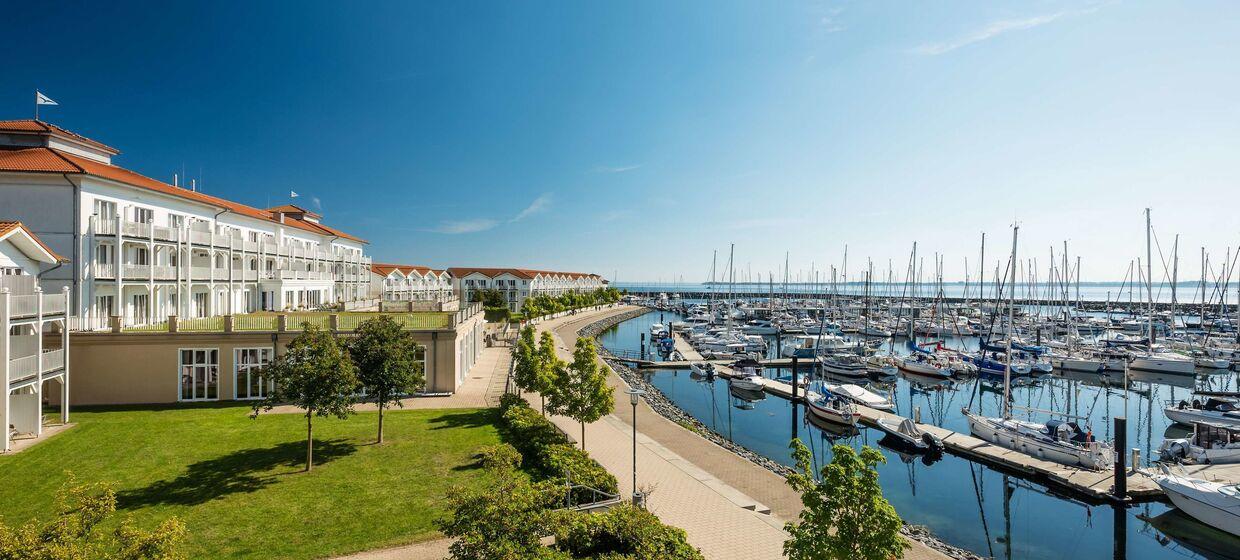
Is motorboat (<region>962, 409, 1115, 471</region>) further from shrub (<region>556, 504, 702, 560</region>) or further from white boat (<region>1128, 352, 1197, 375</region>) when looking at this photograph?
white boat (<region>1128, 352, 1197, 375</region>)

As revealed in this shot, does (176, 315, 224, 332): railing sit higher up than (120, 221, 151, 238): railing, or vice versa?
(120, 221, 151, 238): railing

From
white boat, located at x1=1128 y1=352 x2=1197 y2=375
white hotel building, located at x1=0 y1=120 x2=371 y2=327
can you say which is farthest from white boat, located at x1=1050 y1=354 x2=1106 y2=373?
white hotel building, located at x1=0 y1=120 x2=371 y2=327

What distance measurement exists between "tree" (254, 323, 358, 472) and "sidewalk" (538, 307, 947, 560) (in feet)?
31.8

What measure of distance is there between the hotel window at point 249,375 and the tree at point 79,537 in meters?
21.6

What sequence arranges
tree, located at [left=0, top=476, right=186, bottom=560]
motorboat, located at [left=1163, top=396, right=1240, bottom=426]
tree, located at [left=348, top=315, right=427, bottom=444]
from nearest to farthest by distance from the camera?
tree, located at [left=0, top=476, right=186, bottom=560], tree, located at [left=348, top=315, right=427, bottom=444], motorboat, located at [left=1163, top=396, right=1240, bottom=426]

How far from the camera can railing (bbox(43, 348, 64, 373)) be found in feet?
68.6

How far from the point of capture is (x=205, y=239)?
109 ft

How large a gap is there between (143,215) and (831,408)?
142 feet

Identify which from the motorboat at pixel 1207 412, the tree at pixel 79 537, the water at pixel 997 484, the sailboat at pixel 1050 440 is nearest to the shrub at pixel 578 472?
the tree at pixel 79 537

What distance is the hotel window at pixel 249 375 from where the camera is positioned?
88.4ft

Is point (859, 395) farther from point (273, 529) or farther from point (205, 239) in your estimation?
point (205, 239)

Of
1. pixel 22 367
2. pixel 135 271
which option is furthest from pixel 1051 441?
pixel 135 271

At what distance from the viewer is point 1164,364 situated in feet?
165

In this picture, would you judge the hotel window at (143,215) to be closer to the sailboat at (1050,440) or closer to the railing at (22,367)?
the railing at (22,367)
